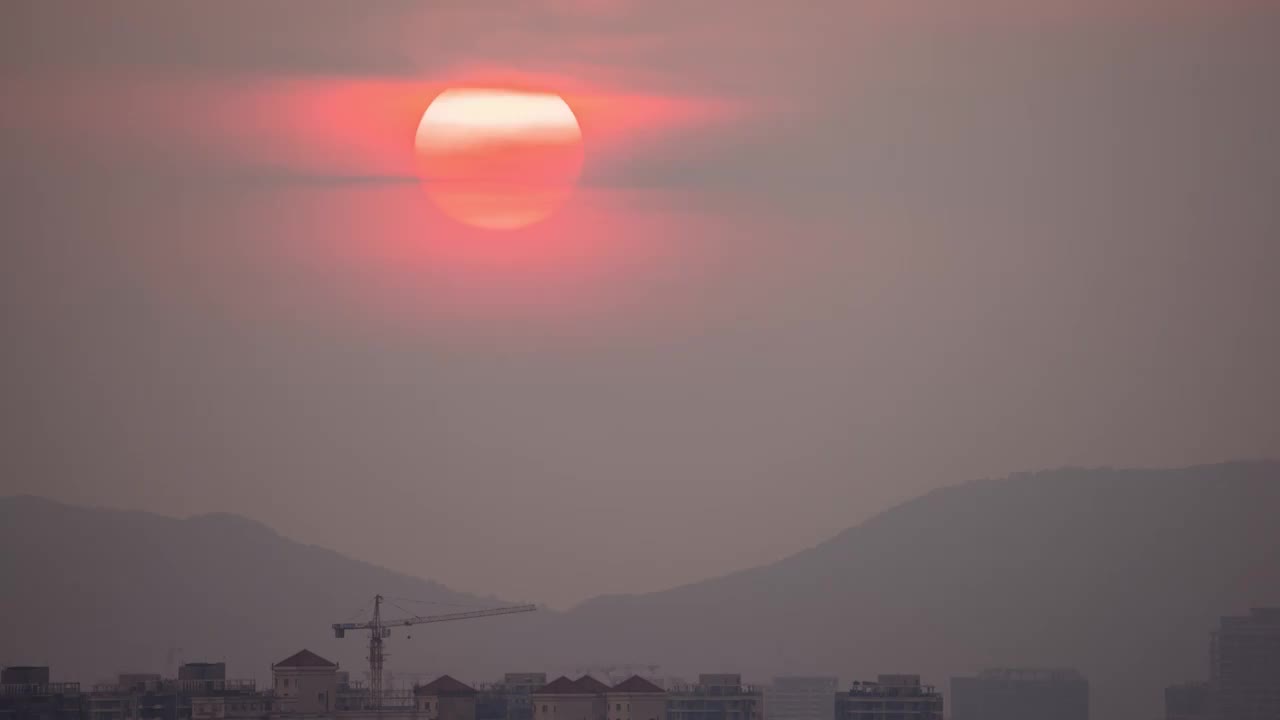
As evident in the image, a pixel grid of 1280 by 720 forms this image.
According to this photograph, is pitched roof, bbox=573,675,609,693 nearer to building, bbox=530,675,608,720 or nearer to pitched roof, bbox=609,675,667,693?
building, bbox=530,675,608,720

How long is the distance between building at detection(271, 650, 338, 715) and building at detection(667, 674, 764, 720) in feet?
70.0

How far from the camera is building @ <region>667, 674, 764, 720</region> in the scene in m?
162

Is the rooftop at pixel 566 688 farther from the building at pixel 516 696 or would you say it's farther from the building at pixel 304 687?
the building at pixel 516 696

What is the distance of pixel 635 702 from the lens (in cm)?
14650

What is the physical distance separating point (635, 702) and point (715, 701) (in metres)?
17.9

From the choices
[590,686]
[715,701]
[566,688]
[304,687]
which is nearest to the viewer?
[566,688]

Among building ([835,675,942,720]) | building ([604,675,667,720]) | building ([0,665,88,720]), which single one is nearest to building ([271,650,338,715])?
building ([0,665,88,720])

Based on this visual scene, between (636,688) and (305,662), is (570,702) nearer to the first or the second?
(636,688)

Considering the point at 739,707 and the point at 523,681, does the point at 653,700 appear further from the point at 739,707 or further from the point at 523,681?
the point at 523,681

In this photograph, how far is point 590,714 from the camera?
14500 centimetres

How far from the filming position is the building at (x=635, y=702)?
14588 cm

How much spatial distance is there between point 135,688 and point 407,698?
21.5 meters

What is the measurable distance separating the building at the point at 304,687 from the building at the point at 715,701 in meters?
21.3

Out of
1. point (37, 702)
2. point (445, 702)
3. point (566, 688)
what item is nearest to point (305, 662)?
point (445, 702)
